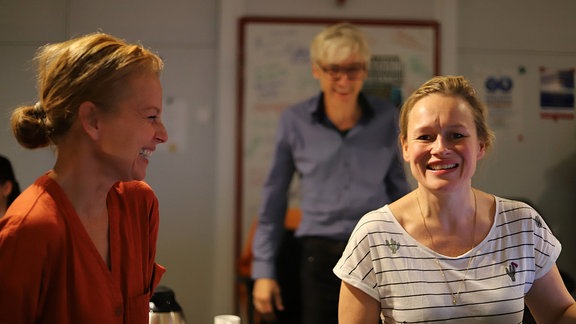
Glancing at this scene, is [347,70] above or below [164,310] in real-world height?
above

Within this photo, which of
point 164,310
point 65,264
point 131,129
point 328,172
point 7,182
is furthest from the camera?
point 328,172

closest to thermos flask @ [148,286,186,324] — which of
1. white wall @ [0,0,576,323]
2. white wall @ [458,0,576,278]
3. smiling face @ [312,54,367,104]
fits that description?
smiling face @ [312,54,367,104]

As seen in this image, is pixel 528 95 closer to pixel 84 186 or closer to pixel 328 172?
pixel 328 172

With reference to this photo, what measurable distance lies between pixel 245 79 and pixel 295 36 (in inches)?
13.7

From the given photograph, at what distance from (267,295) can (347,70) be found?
3.22 feet

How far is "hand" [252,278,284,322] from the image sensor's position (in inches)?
94.3

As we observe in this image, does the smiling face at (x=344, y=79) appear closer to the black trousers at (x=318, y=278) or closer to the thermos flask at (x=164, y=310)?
the black trousers at (x=318, y=278)

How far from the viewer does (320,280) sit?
218 centimetres

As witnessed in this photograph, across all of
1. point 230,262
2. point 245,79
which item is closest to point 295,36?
point 245,79

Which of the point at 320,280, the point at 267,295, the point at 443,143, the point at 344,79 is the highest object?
the point at 344,79

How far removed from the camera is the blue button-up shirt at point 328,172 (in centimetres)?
229

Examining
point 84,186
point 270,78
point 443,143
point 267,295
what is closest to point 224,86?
point 270,78

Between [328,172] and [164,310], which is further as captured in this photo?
[328,172]

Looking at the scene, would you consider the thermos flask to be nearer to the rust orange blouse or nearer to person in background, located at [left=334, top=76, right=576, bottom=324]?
the rust orange blouse
